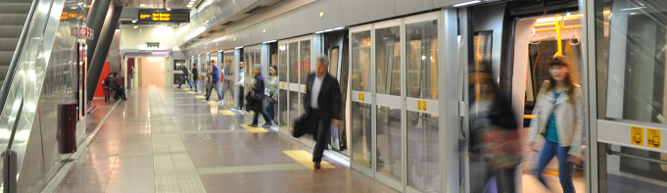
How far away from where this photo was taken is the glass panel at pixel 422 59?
5.62 metres

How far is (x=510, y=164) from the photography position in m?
4.23

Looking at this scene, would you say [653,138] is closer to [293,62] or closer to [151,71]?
[293,62]

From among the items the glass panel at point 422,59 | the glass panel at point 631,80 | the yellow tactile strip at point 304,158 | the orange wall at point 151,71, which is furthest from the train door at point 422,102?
the orange wall at point 151,71

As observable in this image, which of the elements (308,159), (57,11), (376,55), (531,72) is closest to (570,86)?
(376,55)

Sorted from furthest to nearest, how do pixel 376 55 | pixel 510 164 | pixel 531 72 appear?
pixel 531 72, pixel 376 55, pixel 510 164

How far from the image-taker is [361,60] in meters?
7.25

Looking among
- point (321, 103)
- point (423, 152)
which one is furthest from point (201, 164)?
point (423, 152)

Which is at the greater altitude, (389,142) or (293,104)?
(293,104)

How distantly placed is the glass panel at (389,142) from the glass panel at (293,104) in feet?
12.9

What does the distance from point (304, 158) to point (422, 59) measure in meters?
3.10

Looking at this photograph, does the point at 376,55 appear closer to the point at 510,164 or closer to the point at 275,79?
the point at 510,164

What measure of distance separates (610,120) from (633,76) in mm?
304

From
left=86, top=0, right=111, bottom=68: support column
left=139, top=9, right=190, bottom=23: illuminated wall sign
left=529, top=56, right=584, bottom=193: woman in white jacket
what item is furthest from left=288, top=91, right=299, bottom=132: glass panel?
left=139, top=9, right=190, bottom=23: illuminated wall sign

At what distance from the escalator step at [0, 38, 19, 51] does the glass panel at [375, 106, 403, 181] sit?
188 inches
